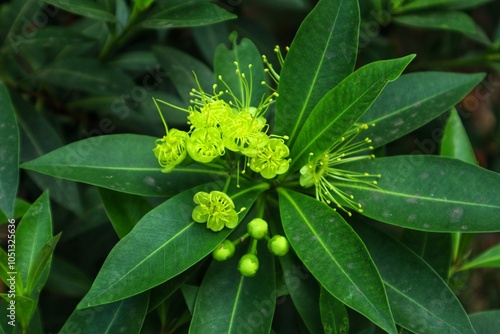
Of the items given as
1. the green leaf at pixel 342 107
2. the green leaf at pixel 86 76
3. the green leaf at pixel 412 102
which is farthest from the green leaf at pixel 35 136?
the green leaf at pixel 412 102

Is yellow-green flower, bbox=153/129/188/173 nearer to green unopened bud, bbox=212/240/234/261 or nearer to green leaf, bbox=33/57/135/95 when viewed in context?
green unopened bud, bbox=212/240/234/261

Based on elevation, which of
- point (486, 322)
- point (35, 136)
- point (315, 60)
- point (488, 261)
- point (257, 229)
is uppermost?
point (315, 60)

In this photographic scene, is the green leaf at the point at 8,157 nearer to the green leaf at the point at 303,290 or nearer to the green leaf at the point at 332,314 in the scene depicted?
the green leaf at the point at 303,290

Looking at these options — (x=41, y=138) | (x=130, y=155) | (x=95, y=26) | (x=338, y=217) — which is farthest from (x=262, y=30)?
(x=338, y=217)

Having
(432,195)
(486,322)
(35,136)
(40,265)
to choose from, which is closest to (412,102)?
(432,195)

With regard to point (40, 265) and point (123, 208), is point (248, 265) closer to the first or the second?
point (123, 208)

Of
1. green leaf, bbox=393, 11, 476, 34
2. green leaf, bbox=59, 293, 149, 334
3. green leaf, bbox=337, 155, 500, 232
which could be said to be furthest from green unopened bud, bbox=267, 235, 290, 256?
green leaf, bbox=393, 11, 476, 34
